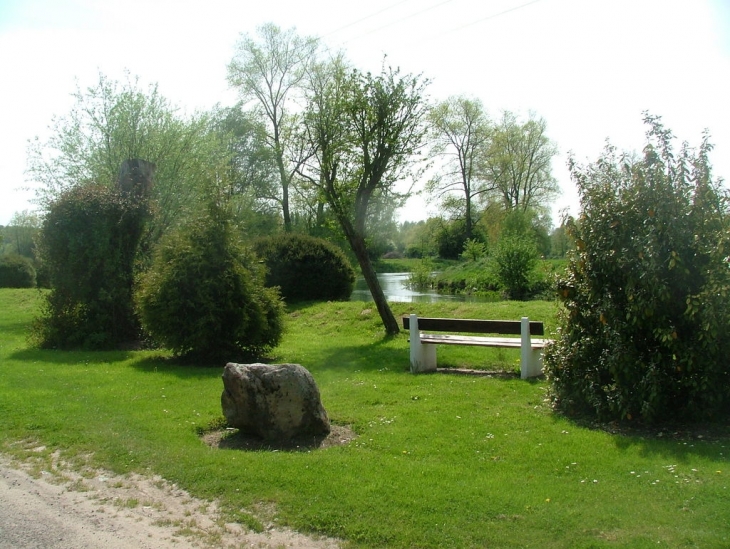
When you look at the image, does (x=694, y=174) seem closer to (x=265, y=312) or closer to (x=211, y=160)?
(x=265, y=312)

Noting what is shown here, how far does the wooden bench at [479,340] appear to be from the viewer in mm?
9820

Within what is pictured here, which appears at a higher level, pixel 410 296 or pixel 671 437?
pixel 410 296

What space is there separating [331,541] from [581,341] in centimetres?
457

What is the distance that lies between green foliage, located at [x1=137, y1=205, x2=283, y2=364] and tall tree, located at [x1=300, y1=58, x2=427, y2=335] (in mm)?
3689

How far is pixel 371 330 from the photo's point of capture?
17.8m

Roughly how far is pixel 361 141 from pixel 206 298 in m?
5.89

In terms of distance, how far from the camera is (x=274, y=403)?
266 inches

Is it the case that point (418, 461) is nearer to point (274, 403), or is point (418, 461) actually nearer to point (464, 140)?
point (274, 403)

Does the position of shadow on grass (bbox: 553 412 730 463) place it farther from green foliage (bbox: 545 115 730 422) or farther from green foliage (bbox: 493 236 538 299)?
green foliage (bbox: 493 236 538 299)

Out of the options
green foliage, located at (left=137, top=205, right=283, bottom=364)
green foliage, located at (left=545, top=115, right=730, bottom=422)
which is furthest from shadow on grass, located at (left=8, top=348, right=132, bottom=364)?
green foliage, located at (left=545, top=115, right=730, bottom=422)

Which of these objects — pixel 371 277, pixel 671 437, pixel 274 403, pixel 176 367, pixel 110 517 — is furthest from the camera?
pixel 371 277

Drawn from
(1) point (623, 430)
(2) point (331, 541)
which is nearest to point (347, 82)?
(1) point (623, 430)

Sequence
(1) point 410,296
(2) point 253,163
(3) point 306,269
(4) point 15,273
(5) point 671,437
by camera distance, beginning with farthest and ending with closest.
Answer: (2) point 253,163, (4) point 15,273, (1) point 410,296, (3) point 306,269, (5) point 671,437

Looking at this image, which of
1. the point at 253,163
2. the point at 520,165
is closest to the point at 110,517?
the point at 253,163
